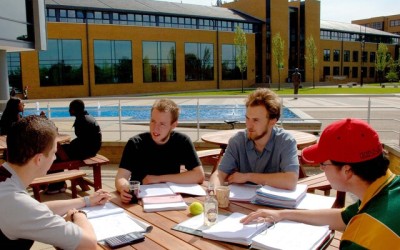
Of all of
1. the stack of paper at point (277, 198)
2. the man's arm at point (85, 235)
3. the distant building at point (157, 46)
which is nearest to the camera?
the man's arm at point (85, 235)

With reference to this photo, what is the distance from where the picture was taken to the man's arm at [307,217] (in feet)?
6.32

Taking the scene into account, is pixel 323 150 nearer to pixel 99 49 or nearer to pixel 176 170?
pixel 176 170

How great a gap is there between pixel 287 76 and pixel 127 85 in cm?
2376

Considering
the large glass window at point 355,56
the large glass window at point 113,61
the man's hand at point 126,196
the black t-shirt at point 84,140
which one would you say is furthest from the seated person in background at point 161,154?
the large glass window at point 355,56

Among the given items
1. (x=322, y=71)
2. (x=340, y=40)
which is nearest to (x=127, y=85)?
(x=322, y=71)

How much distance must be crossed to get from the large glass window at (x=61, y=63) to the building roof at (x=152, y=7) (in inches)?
128

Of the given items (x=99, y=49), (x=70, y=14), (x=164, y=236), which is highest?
(x=70, y=14)

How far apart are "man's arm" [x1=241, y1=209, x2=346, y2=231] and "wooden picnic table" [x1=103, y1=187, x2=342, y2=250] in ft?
0.30

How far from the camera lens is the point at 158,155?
3.08 m

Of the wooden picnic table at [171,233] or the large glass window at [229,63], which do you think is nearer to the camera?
the wooden picnic table at [171,233]

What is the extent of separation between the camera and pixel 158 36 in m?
37.2

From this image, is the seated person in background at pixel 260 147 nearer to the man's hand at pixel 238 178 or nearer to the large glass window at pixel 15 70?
the man's hand at pixel 238 178

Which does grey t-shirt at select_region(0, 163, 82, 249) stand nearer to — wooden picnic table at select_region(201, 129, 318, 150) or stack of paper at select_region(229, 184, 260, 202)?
stack of paper at select_region(229, 184, 260, 202)

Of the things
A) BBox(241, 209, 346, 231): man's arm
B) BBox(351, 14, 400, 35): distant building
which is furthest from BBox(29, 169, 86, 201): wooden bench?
BBox(351, 14, 400, 35): distant building
